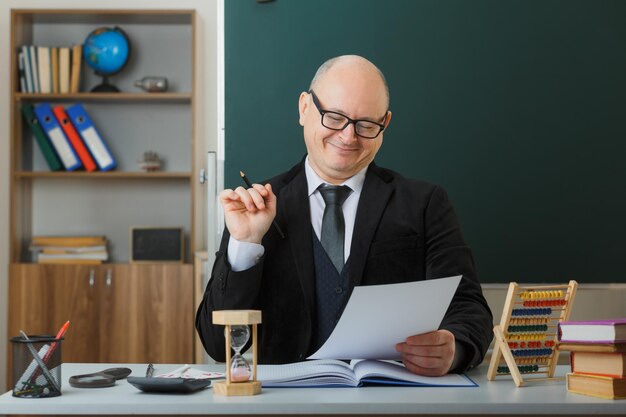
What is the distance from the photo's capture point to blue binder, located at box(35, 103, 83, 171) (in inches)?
182

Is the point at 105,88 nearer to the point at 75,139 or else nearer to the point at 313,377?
the point at 75,139

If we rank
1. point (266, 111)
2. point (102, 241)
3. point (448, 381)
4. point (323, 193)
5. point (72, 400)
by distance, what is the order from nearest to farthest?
point (72, 400) → point (448, 381) → point (323, 193) → point (266, 111) → point (102, 241)

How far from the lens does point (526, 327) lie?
156cm

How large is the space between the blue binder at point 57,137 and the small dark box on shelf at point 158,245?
1.66ft

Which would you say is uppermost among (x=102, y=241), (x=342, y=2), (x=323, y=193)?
(x=342, y=2)

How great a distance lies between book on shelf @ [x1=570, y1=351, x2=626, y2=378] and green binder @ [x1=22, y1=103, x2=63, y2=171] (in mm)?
3760

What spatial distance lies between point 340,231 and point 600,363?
777 millimetres

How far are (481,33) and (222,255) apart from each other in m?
1.40

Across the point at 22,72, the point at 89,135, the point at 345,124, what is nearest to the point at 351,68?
the point at 345,124

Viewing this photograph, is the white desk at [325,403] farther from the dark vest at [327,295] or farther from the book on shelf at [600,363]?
the dark vest at [327,295]

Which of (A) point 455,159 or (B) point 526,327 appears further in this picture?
(A) point 455,159

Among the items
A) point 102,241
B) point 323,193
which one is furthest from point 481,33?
point 102,241

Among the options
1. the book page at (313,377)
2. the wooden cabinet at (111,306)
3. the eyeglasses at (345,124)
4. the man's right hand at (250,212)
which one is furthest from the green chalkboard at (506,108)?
the wooden cabinet at (111,306)

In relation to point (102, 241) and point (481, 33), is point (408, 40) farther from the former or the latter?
point (102, 241)
